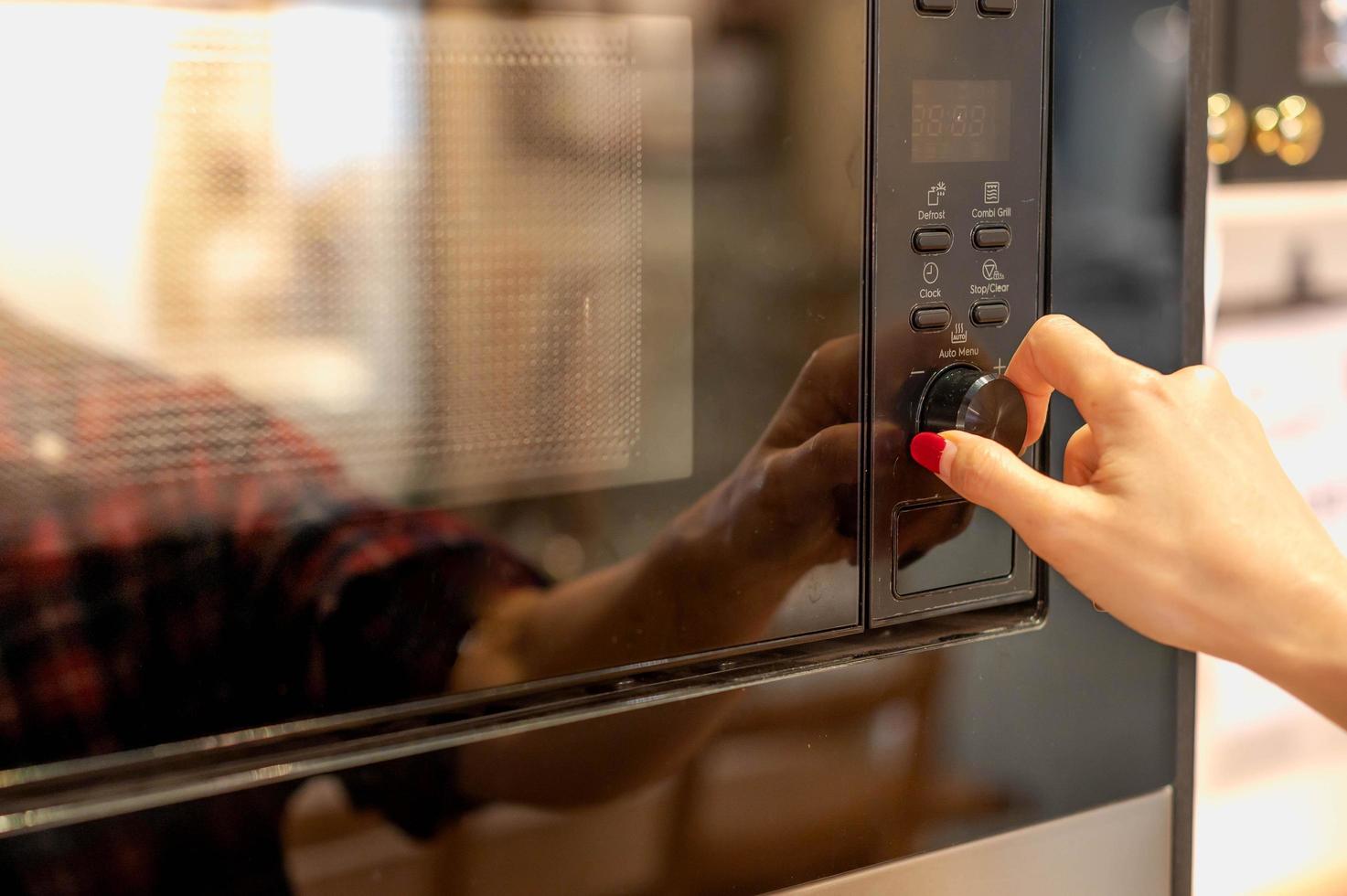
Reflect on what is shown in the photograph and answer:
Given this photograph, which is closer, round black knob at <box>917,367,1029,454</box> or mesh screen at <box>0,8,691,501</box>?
mesh screen at <box>0,8,691,501</box>

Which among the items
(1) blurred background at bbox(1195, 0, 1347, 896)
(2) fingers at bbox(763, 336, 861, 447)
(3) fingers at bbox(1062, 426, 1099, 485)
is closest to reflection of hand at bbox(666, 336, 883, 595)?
(2) fingers at bbox(763, 336, 861, 447)

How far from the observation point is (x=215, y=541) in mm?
356

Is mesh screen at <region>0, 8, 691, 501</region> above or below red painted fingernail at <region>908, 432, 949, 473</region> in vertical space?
above

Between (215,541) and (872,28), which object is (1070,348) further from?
(215,541)

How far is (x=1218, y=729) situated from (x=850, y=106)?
106 centimetres

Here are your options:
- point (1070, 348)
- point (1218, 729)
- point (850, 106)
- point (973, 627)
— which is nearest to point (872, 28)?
point (850, 106)

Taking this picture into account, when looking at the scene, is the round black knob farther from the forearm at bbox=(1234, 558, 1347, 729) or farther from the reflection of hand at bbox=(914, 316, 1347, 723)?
the forearm at bbox=(1234, 558, 1347, 729)

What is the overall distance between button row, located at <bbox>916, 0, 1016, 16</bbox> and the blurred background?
1.70ft

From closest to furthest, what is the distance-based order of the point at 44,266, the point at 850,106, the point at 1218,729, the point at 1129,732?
the point at 44,266
the point at 850,106
the point at 1129,732
the point at 1218,729

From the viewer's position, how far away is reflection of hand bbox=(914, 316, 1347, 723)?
0.43 meters

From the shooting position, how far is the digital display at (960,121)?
46 cm

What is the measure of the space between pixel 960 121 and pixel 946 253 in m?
0.05

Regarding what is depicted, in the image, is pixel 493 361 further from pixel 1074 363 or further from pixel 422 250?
pixel 1074 363

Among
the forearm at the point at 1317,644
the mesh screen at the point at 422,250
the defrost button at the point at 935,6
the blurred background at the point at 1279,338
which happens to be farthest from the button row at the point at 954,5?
the blurred background at the point at 1279,338
